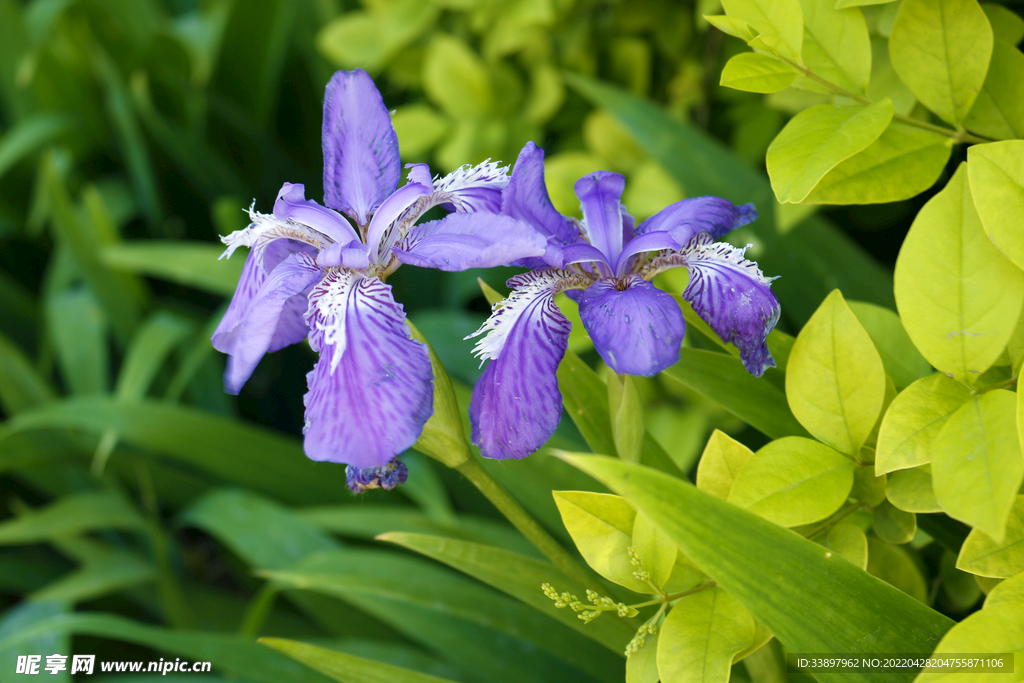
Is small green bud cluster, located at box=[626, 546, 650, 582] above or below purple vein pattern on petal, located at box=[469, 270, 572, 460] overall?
below

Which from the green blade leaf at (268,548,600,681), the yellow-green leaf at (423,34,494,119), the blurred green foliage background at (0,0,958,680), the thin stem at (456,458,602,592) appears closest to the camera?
the thin stem at (456,458,602,592)

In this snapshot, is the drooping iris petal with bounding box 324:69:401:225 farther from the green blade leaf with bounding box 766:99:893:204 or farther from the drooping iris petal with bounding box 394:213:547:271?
the green blade leaf with bounding box 766:99:893:204

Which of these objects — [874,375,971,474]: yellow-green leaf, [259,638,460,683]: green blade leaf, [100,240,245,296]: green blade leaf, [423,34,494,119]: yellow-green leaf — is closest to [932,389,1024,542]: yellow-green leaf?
[874,375,971,474]: yellow-green leaf

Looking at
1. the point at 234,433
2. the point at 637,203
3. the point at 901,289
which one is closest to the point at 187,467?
the point at 234,433

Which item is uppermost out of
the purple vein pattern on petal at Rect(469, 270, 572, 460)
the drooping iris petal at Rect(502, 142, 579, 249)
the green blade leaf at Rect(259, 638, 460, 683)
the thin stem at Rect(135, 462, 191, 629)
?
the drooping iris petal at Rect(502, 142, 579, 249)

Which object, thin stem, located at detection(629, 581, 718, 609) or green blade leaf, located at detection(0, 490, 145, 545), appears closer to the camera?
thin stem, located at detection(629, 581, 718, 609)

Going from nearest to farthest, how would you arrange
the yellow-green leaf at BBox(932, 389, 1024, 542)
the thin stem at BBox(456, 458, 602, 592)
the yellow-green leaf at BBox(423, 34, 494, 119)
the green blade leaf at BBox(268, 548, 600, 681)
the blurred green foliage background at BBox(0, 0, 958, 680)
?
1. the yellow-green leaf at BBox(932, 389, 1024, 542)
2. the thin stem at BBox(456, 458, 602, 592)
3. the green blade leaf at BBox(268, 548, 600, 681)
4. the blurred green foliage background at BBox(0, 0, 958, 680)
5. the yellow-green leaf at BBox(423, 34, 494, 119)
